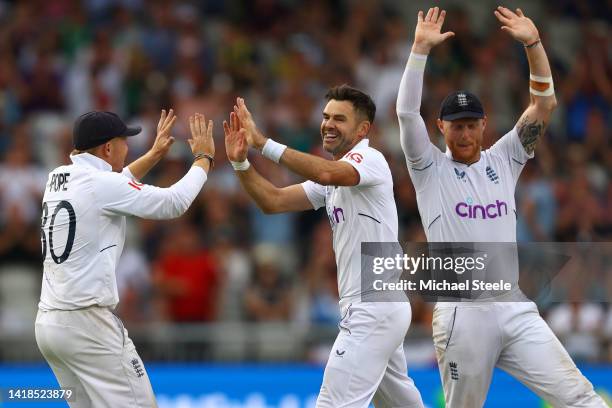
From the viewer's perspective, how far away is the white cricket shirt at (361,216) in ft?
28.3

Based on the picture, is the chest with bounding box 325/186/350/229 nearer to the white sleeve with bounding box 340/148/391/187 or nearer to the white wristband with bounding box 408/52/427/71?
the white sleeve with bounding box 340/148/391/187

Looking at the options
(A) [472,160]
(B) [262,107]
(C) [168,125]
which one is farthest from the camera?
(B) [262,107]

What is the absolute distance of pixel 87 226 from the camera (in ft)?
27.8

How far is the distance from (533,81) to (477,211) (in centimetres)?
106

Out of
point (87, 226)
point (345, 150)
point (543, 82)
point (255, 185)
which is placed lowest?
point (87, 226)

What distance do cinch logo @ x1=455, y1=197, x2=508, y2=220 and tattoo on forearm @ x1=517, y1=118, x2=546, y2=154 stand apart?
1.84 ft

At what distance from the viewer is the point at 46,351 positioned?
8469 mm

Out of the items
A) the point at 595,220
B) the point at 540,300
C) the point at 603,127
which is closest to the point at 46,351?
the point at 540,300

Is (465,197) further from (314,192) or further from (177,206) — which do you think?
(177,206)

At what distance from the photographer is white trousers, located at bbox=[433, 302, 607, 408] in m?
8.52

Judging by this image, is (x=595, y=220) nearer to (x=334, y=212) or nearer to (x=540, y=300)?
(x=540, y=300)

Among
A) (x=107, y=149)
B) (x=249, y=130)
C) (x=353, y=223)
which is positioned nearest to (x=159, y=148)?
(x=107, y=149)

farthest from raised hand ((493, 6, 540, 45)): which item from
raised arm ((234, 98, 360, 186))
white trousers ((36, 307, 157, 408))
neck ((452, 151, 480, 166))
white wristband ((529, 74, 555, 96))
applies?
white trousers ((36, 307, 157, 408))

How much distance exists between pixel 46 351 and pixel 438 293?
283cm
